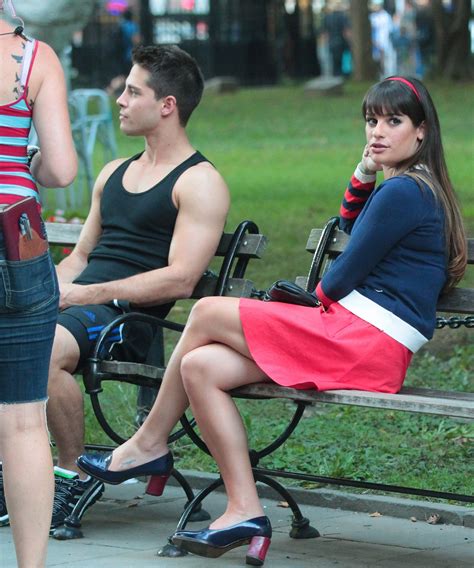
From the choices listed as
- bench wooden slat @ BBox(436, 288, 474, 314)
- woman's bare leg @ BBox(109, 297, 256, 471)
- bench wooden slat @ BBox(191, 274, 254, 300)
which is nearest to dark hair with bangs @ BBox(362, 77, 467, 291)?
bench wooden slat @ BBox(436, 288, 474, 314)

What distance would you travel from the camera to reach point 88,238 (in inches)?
219

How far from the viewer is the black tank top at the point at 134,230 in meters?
5.23

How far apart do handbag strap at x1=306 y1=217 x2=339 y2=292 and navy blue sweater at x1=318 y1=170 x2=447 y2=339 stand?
525 mm

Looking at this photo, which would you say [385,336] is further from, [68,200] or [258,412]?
[68,200]

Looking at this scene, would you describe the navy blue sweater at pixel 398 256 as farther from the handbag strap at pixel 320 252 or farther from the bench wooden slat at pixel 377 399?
the handbag strap at pixel 320 252

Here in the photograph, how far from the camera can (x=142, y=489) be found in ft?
18.0

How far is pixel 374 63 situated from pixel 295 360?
2981 centimetres

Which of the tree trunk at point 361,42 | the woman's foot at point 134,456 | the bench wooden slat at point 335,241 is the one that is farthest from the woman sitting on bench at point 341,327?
the tree trunk at point 361,42

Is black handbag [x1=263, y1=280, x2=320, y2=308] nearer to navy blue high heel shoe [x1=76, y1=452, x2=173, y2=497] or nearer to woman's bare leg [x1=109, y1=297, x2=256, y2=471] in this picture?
woman's bare leg [x1=109, y1=297, x2=256, y2=471]

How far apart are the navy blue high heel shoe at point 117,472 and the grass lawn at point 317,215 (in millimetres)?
996

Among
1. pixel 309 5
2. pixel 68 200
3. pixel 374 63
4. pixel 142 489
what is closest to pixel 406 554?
pixel 142 489

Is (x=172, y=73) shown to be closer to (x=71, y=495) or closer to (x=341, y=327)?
(x=341, y=327)

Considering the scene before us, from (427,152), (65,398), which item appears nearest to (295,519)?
(65,398)

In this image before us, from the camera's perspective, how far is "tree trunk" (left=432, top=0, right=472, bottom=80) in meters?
31.1
